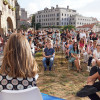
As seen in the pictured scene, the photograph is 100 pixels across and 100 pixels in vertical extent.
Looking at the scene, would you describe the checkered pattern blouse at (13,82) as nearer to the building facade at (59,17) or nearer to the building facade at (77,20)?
the building facade at (59,17)

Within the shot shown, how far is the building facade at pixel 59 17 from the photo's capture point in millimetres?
89162

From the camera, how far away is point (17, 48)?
164 cm

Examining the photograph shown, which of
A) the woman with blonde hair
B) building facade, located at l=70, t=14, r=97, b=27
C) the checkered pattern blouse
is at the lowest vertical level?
the checkered pattern blouse

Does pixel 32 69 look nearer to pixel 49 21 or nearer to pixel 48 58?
pixel 48 58

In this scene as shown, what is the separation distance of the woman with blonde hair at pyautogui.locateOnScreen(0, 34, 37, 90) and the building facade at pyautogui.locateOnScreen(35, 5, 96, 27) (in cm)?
8990

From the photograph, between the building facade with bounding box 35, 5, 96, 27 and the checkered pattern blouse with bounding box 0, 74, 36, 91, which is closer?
the checkered pattern blouse with bounding box 0, 74, 36, 91

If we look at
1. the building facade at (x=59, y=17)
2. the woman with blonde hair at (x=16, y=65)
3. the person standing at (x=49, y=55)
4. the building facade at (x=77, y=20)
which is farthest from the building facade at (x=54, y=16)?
the woman with blonde hair at (x=16, y=65)

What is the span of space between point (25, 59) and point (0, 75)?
422 mm

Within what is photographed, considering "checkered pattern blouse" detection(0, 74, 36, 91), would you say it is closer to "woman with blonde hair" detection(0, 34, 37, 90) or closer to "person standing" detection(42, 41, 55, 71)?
"woman with blonde hair" detection(0, 34, 37, 90)

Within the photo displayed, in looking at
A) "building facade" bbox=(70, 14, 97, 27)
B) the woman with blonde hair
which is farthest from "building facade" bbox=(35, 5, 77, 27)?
the woman with blonde hair

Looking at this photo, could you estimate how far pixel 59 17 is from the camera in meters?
88.4

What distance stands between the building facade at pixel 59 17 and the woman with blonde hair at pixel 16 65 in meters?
89.9

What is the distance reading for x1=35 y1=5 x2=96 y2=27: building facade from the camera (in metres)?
89.2

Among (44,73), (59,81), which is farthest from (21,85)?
(44,73)
